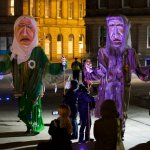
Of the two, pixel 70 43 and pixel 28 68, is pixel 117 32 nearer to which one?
pixel 28 68

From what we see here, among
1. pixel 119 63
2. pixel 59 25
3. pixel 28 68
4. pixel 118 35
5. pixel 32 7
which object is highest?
pixel 32 7

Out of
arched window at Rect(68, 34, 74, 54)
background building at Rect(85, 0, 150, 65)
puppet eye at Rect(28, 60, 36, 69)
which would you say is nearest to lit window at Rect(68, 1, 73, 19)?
arched window at Rect(68, 34, 74, 54)

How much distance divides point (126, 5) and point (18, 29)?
29458mm

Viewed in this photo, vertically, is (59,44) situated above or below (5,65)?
below

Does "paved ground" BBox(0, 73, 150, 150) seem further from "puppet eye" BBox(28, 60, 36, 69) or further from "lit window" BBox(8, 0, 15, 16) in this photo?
"lit window" BBox(8, 0, 15, 16)

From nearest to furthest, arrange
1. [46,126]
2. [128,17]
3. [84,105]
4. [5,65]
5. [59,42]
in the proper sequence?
[84,105], [5,65], [46,126], [128,17], [59,42]

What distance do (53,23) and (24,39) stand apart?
38.4 metres

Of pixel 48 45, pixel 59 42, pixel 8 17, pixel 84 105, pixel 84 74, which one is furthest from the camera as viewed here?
pixel 59 42

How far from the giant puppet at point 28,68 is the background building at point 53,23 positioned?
3344cm

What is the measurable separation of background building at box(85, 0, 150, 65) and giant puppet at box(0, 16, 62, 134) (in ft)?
90.8

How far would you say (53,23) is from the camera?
50594 millimetres

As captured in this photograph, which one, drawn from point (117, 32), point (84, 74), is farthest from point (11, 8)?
point (117, 32)

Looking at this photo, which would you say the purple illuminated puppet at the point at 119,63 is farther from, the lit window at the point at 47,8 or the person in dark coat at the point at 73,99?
the lit window at the point at 47,8

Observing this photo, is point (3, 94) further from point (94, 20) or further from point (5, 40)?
point (5, 40)
